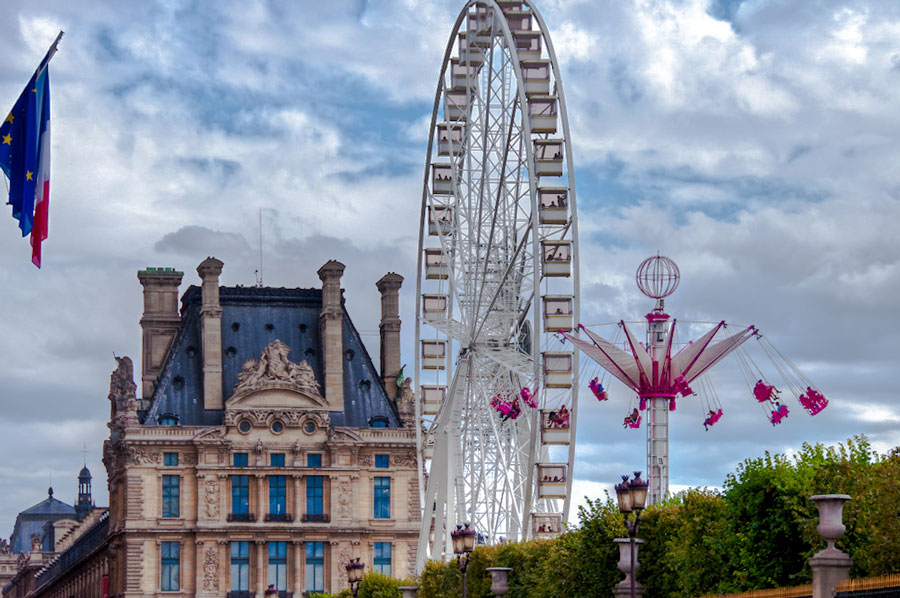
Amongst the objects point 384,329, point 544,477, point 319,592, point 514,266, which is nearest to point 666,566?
point 544,477

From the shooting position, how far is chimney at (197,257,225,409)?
102m

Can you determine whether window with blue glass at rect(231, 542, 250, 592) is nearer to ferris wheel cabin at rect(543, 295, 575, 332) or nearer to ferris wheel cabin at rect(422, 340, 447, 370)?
ferris wheel cabin at rect(422, 340, 447, 370)

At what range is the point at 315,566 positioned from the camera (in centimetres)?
9975

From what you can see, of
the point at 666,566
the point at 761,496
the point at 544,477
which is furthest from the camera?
the point at 544,477

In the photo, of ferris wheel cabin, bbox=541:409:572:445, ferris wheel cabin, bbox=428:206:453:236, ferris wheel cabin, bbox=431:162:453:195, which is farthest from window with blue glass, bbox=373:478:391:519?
ferris wheel cabin, bbox=541:409:572:445

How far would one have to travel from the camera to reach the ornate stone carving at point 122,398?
98812 mm

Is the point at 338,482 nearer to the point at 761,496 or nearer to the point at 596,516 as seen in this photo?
the point at 596,516

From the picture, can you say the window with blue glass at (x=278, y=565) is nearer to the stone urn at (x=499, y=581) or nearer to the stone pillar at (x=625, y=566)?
the stone urn at (x=499, y=581)

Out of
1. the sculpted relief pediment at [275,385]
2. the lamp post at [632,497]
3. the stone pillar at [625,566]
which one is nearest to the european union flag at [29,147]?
the lamp post at [632,497]

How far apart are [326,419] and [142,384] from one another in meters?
10.9

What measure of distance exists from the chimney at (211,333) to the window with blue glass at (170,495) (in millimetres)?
4438

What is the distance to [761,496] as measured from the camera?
43.5 meters

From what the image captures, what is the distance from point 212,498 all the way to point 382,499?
28.9 feet

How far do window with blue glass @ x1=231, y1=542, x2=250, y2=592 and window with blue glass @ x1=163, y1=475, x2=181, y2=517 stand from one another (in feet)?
11.3
